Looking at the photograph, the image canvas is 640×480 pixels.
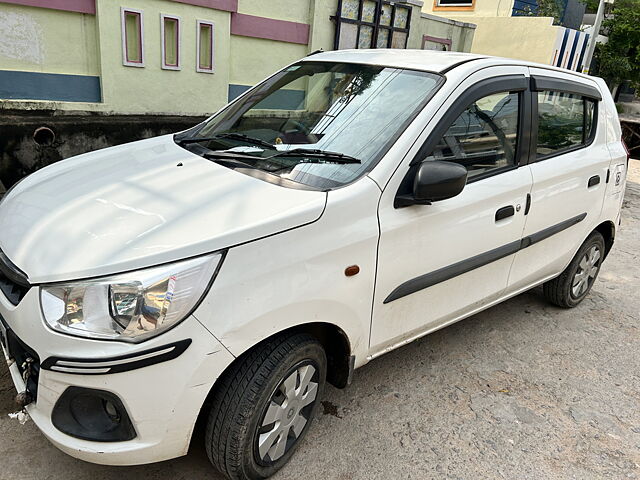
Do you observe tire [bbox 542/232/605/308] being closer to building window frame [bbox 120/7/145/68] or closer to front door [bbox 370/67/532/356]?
front door [bbox 370/67/532/356]

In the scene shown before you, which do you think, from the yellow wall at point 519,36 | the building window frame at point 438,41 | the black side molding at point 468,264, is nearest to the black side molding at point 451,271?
the black side molding at point 468,264

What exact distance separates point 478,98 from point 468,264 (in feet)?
2.87

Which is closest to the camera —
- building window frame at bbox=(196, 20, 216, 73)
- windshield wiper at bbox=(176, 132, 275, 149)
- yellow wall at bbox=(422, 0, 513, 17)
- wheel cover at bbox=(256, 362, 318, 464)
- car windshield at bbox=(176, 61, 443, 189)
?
wheel cover at bbox=(256, 362, 318, 464)

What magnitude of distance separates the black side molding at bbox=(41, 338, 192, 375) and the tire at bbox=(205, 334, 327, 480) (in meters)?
0.32

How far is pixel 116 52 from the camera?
5.47m

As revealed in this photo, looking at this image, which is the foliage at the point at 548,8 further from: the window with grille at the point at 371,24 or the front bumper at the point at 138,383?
the front bumper at the point at 138,383

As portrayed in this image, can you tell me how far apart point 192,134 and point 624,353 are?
10.7ft

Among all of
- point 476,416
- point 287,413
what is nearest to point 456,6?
point 476,416

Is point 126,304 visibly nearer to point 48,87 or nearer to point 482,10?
point 48,87

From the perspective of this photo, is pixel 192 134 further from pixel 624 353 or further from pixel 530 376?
pixel 624 353

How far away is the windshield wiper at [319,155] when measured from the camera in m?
2.41

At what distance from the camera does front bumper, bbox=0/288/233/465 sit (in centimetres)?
177

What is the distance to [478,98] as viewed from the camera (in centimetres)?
274


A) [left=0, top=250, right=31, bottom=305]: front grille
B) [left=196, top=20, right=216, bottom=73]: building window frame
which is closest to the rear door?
[left=0, top=250, right=31, bottom=305]: front grille
